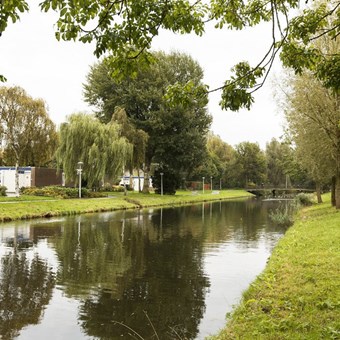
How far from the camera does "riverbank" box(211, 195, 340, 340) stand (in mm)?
6527

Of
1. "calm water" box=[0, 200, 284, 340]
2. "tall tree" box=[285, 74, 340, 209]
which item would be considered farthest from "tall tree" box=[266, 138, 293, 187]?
"calm water" box=[0, 200, 284, 340]

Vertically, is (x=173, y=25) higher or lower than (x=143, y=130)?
lower

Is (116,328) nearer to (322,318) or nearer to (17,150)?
(322,318)

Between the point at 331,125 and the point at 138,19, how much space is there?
1793 cm

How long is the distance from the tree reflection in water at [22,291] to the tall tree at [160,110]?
121 ft

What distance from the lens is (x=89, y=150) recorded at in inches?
1553

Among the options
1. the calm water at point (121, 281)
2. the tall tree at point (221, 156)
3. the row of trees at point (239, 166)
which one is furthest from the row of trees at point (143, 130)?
the tall tree at point (221, 156)

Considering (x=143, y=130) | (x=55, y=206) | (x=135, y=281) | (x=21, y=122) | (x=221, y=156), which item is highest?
(x=143, y=130)

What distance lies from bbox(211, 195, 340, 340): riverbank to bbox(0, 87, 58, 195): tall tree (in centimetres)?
2759

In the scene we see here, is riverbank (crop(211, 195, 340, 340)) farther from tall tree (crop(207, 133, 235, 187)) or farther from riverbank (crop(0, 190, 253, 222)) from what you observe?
tall tree (crop(207, 133, 235, 187))

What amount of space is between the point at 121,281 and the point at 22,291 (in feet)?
8.84

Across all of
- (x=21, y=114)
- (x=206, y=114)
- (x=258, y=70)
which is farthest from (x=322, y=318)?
(x=206, y=114)

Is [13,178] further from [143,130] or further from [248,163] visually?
[248,163]

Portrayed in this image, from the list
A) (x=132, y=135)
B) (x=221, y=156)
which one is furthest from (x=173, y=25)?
(x=221, y=156)
